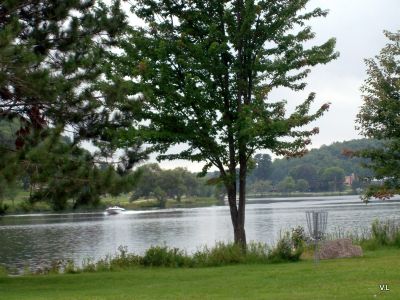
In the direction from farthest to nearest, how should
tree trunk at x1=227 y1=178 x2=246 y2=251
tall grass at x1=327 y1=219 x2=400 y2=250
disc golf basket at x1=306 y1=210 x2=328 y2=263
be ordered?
1. tall grass at x1=327 y1=219 x2=400 y2=250
2. tree trunk at x1=227 y1=178 x2=246 y2=251
3. disc golf basket at x1=306 y1=210 x2=328 y2=263

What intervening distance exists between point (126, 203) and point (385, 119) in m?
89.5

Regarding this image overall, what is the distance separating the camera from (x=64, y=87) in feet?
39.8

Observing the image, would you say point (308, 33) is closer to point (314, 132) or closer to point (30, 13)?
point (314, 132)

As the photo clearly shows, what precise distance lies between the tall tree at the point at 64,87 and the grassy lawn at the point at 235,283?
7.80 feet

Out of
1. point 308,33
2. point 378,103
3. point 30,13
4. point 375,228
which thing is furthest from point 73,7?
point 375,228

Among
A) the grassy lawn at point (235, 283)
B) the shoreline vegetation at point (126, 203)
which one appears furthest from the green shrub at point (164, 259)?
the shoreline vegetation at point (126, 203)

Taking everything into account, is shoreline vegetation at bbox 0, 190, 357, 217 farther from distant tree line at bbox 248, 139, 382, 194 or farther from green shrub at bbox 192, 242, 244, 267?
green shrub at bbox 192, 242, 244, 267

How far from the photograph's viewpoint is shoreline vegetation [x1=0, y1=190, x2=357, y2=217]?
42.6 ft

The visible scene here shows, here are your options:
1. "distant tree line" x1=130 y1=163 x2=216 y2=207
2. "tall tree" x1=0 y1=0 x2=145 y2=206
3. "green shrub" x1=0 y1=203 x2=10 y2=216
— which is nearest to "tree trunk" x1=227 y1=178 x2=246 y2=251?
"tall tree" x1=0 y1=0 x2=145 y2=206

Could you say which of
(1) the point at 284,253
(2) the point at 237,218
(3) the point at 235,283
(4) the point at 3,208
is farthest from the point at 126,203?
(3) the point at 235,283

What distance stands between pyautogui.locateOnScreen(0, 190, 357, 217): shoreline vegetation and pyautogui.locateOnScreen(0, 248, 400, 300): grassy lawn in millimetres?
1684

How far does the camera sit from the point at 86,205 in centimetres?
1285

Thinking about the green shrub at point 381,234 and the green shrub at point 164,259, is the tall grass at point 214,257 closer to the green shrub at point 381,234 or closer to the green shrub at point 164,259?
the green shrub at point 164,259

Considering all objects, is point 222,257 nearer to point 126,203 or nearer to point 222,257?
point 222,257
